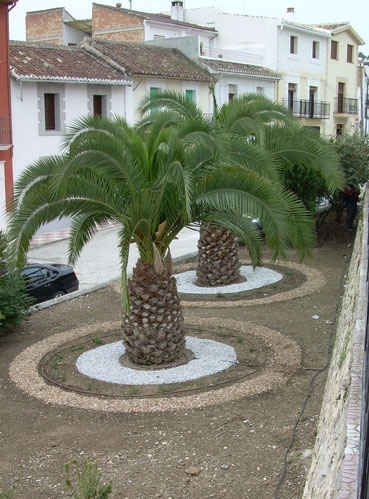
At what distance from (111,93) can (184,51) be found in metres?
6.82

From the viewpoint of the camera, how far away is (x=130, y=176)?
8.02m

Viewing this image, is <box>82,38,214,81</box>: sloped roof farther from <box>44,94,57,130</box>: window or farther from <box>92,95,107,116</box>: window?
<box>44,94,57,130</box>: window

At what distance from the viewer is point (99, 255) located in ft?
68.1

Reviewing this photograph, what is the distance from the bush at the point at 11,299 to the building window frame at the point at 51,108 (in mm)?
14173

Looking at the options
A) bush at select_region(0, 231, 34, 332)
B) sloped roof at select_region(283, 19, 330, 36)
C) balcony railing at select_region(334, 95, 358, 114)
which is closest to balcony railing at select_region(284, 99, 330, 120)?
balcony railing at select_region(334, 95, 358, 114)

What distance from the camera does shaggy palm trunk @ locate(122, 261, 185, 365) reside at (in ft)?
28.1

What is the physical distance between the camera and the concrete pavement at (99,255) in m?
17.6

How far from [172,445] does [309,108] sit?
38070 millimetres

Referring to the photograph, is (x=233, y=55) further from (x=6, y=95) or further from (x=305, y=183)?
(x=305, y=183)

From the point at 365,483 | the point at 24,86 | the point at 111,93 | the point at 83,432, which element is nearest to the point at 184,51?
the point at 111,93

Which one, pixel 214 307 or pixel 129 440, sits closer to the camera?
pixel 129 440

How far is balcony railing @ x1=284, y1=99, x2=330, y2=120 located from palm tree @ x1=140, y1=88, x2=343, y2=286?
27053 millimetres

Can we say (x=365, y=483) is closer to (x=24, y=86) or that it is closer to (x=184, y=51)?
(x=24, y=86)

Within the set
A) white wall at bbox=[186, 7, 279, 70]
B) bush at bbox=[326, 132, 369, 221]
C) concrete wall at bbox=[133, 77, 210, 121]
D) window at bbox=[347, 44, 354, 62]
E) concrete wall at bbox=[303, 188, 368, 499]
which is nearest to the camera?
concrete wall at bbox=[303, 188, 368, 499]
